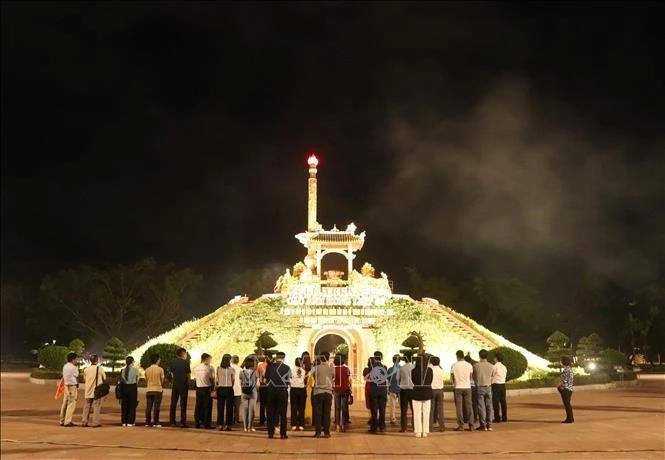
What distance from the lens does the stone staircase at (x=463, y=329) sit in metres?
36.3

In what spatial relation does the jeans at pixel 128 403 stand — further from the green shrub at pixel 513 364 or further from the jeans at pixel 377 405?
the green shrub at pixel 513 364

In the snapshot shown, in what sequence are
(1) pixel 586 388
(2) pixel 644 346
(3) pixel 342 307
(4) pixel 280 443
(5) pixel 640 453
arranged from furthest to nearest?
(2) pixel 644 346, (3) pixel 342 307, (1) pixel 586 388, (4) pixel 280 443, (5) pixel 640 453

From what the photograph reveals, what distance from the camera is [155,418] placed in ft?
53.8

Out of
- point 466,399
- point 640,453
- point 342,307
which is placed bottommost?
point 640,453

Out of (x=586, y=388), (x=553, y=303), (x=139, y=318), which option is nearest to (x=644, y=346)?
(x=553, y=303)

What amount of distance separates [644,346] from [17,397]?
48.7m

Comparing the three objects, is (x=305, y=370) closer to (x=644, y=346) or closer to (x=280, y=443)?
(x=280, y=443)

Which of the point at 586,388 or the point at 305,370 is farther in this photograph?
the point at 586,388

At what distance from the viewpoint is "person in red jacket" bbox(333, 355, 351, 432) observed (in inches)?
627

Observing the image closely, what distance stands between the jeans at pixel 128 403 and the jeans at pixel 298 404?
3734 mm

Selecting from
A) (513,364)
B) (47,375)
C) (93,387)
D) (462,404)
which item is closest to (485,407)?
(462,404)

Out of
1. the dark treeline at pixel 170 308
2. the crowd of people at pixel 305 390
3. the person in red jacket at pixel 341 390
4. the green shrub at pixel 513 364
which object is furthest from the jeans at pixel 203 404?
the dark treeline at pixel 170 308

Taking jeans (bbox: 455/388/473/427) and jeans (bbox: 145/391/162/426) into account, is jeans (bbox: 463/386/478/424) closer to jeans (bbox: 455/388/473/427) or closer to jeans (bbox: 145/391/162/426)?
jeans (bbox: 455/388/473/427)

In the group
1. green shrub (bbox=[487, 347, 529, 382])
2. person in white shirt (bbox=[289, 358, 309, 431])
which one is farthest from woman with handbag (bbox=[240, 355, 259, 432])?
green shrub (bbox=[487, 347, 529, 382])
